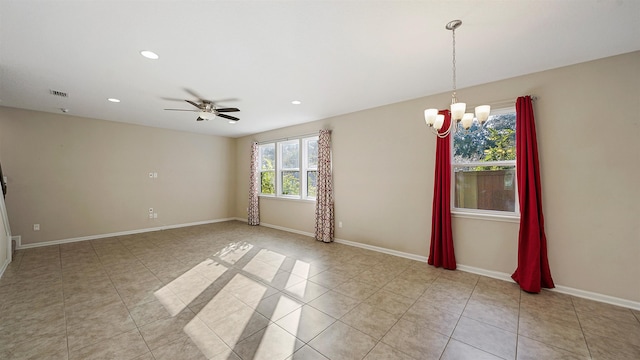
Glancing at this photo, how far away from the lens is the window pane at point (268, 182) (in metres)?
6.74

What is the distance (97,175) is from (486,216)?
7649 mm

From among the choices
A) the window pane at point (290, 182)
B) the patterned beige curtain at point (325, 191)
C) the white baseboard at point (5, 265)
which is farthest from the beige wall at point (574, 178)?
the white baseboard at point (5, 265)

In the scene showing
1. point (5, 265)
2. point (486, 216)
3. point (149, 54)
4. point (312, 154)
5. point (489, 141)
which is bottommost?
point (5, 265)

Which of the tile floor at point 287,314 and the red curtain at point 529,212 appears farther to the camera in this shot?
the red curtain at point 529,212

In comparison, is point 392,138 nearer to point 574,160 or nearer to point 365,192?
point 365,192

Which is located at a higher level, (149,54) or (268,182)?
(149,54)

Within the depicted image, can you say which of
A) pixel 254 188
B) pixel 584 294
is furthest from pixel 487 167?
pixel 254 188

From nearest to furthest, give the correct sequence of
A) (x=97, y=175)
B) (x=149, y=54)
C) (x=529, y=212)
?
(x=149, y=54)
(x=529, y=212)
(x=97, y=175)

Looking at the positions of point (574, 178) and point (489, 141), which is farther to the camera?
point (489, 141)

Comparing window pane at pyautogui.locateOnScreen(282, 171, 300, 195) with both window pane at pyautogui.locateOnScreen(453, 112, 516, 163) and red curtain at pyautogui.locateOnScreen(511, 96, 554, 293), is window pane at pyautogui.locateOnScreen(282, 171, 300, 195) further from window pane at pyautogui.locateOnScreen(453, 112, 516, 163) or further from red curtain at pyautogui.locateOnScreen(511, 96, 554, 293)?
red curtain at pyautogui.locateOnScreen(511, 96, 554, 293)

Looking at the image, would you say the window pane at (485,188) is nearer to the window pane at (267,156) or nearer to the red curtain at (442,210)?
the red curtain at (442,210)

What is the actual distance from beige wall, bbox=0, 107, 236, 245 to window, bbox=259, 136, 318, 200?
1721 millimetres

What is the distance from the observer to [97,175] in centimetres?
532

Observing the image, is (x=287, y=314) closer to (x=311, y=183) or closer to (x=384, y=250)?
(x=384, y=250)
